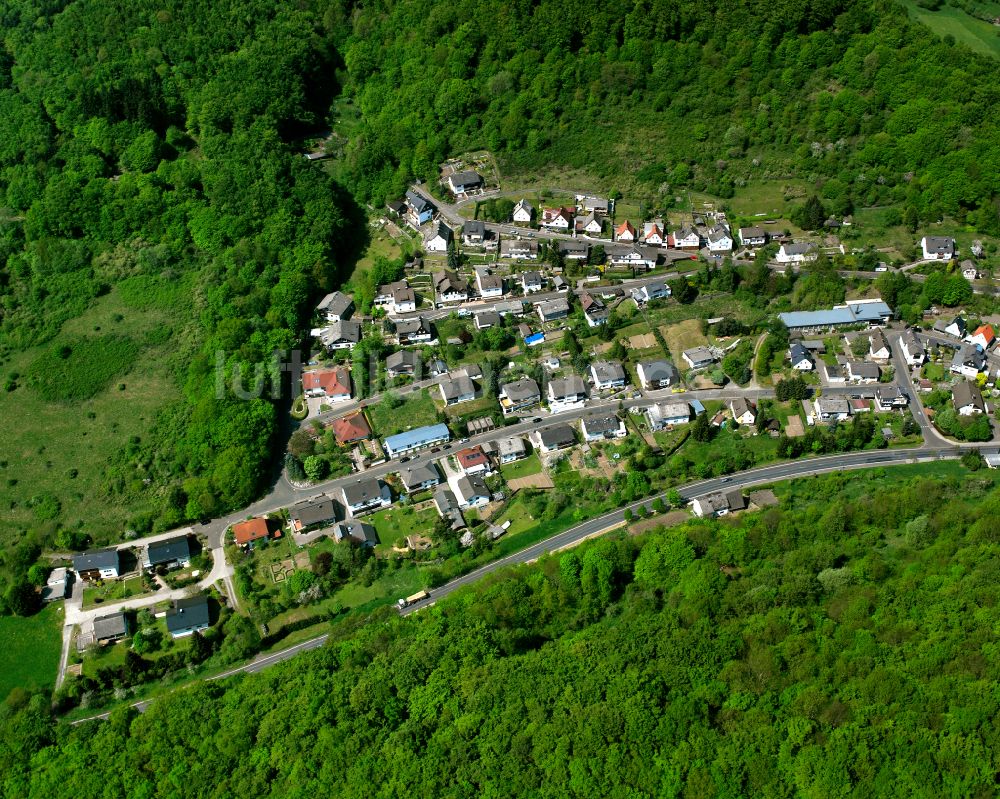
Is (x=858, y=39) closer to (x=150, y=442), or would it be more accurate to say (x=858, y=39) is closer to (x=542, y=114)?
(x=542, y=114)

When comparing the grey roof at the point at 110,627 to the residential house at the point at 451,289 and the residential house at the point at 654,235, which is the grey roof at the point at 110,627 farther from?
the residential house at the point at 654,235

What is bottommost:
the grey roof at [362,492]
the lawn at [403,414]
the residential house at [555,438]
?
the grey roof at [362,492]

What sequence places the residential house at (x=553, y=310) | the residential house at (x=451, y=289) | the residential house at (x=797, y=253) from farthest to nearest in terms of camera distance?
the residential house at (x=797, y=253), the residential house at (x=451, y=289), the residential house at (x=553, y=310)

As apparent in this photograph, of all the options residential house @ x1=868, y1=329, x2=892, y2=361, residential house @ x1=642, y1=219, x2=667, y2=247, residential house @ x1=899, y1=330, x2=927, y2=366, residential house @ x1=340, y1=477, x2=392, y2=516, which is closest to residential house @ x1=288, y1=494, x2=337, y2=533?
residential house @ x1=340, y1=477, x2=392, y2=516

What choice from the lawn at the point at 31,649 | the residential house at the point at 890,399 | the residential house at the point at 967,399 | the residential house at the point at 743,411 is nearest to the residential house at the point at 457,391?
the residential house at the point at 743,411

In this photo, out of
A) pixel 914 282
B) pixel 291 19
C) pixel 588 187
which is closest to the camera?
pixel 914 282

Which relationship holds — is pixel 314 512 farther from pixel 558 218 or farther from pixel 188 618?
pixel 558 218

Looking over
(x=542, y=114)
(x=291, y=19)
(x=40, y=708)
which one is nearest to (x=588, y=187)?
(x=542, y=114)
